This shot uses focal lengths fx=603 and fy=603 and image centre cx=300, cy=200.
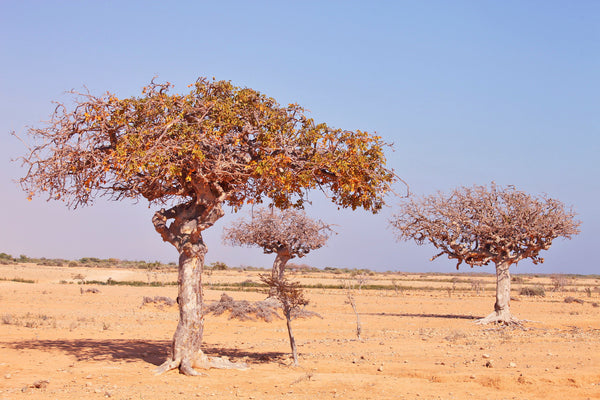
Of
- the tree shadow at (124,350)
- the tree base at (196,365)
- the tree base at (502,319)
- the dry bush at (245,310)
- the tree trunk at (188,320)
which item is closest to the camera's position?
the tree base at (196,365)

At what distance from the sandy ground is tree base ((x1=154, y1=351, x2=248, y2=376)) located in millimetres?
179

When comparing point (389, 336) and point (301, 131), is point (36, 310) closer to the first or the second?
point (389, 336)

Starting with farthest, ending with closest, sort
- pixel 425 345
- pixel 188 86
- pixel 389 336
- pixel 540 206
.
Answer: pixel 540 206, pixel 389 336, pixel 425 345, pixel 188 86

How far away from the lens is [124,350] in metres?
16.8

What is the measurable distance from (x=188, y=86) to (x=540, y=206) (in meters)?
17.9

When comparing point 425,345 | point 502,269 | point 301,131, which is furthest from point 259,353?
point 502,269

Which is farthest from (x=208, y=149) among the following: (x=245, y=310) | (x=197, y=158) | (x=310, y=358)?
(x=245, y=310)

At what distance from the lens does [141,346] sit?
17984 mm

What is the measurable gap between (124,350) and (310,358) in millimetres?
5218

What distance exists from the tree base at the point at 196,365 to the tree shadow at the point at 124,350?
1.49m

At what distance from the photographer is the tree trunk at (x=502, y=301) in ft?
85.0

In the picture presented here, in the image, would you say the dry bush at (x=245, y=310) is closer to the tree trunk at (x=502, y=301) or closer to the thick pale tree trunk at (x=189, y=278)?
the tree trunk at (x=502, y=301)

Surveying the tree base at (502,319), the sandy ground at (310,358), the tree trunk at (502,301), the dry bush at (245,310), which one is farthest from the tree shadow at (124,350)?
the tree trunk at (502,301)

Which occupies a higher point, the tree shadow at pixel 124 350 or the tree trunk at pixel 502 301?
the tree trunk at pixel 502 301
